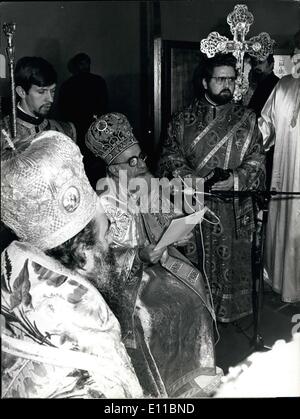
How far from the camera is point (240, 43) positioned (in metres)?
1.99

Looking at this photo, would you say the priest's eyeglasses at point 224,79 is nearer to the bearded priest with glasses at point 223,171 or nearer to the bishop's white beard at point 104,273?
the bearded priest with glasses at point 223,171

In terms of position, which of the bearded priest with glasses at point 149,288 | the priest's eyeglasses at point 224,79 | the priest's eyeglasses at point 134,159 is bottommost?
the bearded priest with glasses at point 149,288

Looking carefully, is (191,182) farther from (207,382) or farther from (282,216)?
(207,382)

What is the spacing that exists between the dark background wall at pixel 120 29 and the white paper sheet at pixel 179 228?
384mm

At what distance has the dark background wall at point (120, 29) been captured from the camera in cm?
180

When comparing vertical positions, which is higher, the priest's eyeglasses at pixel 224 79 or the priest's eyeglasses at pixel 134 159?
the priest's eyeglasses at pixel 224 79

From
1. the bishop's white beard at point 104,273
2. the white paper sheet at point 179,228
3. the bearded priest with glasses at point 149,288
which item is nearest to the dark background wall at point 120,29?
the bearded priest with glasses at point 149,288

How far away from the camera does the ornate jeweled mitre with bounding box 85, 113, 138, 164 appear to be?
75.7 inches

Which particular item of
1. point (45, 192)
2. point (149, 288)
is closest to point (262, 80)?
point (149, 288)

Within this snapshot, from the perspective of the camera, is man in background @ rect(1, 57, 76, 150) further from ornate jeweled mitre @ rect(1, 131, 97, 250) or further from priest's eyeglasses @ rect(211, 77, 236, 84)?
priest's eyeglasses @ rect(211, 77, 236, 84)

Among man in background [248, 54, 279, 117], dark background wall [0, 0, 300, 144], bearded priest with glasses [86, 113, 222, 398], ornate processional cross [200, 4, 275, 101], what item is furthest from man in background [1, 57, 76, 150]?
man in background [248, 54, 279, 117]

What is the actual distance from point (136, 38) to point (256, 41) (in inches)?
18.3

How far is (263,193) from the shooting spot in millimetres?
2100
